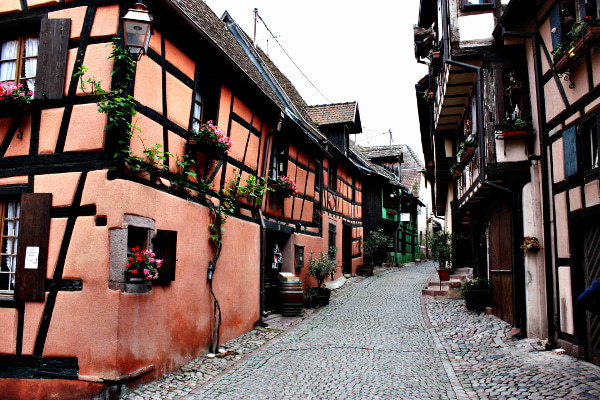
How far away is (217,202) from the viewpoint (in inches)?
352

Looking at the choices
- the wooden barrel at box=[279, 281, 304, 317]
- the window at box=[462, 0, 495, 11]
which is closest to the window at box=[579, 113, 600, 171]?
the window at box=[462, 0, 495, 11]

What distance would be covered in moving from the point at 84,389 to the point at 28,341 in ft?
3.18

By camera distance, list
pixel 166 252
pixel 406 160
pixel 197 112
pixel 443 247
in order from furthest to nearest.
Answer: pixel 406 160
pixel 443 247
pixel 197 112
pixel 166 252

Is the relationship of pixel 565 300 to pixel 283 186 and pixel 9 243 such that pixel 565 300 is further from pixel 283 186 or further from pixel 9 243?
pixel 9 243

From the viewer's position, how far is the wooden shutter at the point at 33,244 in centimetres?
611

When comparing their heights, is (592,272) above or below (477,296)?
above

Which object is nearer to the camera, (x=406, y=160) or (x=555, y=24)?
(x=555, y=24)

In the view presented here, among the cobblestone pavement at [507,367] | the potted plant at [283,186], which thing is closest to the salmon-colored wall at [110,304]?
the cobblestone pavement at [507,367]

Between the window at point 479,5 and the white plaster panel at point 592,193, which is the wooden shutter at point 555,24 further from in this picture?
the white plaster panel at point 592,193

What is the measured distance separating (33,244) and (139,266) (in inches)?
52.5

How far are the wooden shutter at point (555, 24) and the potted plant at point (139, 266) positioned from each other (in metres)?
6.53

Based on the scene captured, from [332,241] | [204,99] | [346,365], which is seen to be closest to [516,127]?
[346,365]

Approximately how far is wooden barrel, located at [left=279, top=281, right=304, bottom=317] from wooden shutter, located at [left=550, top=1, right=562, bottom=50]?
742cm

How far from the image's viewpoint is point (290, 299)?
11992mm
